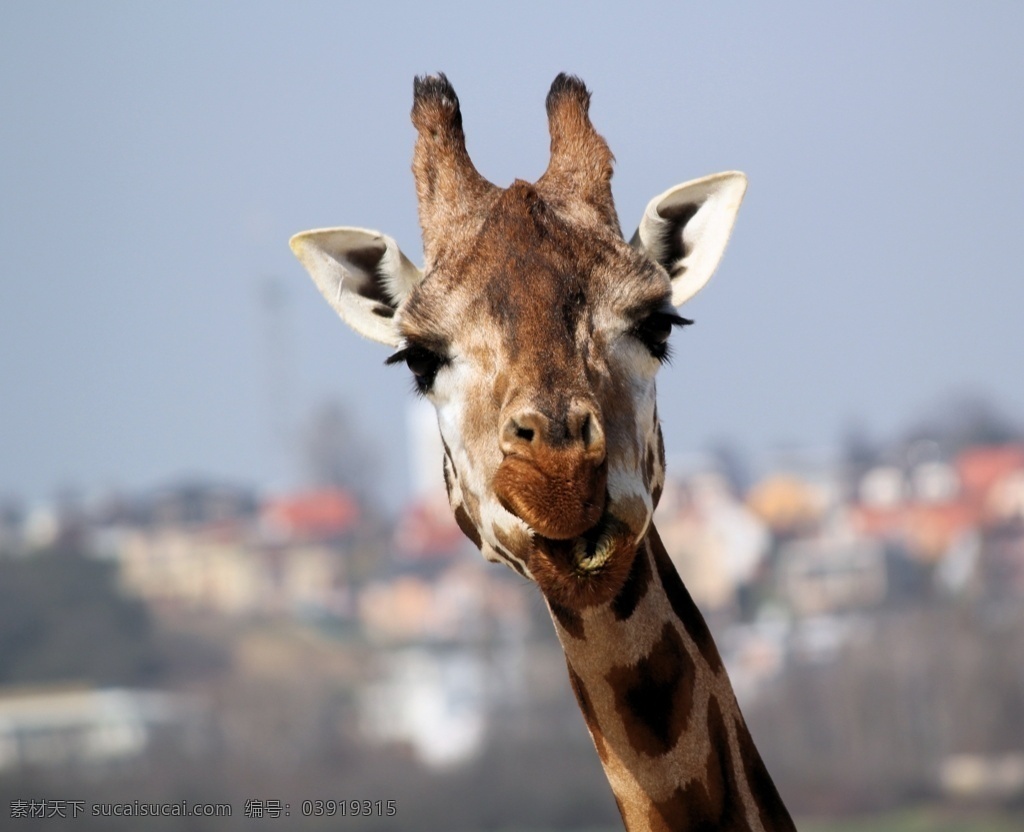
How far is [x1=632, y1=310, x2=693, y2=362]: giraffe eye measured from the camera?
7453 millimetres

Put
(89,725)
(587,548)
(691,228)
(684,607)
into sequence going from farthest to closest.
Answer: (89,725) → (691,228) → (684,607) → (587,548)

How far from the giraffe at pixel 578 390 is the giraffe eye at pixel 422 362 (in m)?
0.01

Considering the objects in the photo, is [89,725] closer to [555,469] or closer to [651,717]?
[651,717]

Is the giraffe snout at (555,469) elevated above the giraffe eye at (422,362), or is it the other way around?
the giraffe eye at (422,362)

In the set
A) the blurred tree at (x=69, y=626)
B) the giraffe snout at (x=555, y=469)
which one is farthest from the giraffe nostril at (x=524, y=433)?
the blurred tree at (x=69, y=626)

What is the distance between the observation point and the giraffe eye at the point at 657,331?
24.5 ft

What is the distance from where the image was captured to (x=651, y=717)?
7602 mm

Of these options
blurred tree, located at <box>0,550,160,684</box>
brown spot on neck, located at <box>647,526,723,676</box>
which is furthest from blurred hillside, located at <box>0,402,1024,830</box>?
brown spot on neck, located at <box>647,526,723,676</box>

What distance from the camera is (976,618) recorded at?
12912 cm

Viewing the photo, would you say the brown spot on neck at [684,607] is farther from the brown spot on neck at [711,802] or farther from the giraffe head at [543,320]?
the giraffe head at [543,320]

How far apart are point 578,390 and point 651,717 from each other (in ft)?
5.10

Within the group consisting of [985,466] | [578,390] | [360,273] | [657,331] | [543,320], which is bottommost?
[985,466]

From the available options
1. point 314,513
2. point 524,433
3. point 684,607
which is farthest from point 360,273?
point 314,513

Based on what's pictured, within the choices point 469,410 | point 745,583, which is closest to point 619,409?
point 469,410
